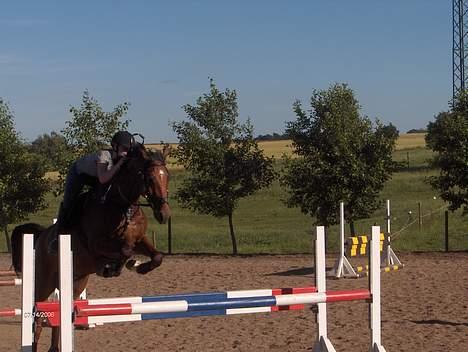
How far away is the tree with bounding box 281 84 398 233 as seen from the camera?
22266 mm

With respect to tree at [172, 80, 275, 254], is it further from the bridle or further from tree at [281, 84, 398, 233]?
the bridle

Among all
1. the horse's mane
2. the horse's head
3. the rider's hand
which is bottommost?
the horse's head

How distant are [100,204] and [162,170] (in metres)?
0.93

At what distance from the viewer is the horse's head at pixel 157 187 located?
6621 mm

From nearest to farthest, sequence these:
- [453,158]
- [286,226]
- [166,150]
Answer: [166,150], [453,158], [286,226]

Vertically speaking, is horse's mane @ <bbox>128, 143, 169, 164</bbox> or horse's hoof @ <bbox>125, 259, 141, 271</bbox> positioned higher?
horse's mane @ <bbox>128, 143, 169, 164</bbox>

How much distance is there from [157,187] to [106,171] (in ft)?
2.96

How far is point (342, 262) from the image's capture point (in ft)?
51.5

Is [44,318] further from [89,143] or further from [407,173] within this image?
[407,173]

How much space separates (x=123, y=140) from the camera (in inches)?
296

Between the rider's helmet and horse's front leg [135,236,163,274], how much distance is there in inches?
37.3

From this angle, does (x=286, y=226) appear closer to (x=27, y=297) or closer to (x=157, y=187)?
(x=157, y=187)

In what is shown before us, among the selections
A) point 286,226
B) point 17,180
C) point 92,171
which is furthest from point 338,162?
point 92,171

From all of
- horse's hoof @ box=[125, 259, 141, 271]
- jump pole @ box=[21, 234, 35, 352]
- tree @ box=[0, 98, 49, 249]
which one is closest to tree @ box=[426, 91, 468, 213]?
tree @ box=[0, 98, 49, 249]
